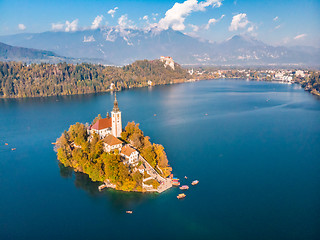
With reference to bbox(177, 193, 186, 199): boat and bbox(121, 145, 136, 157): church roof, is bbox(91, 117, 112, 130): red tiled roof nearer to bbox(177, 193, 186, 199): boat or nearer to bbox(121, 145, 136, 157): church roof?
bbox(121, 145, 136, 157): church roof

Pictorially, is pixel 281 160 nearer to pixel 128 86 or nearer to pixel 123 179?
pixel 123 179

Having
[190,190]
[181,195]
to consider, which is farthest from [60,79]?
[181,195]

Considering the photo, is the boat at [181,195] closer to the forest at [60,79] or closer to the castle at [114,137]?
the castle at [114,137]

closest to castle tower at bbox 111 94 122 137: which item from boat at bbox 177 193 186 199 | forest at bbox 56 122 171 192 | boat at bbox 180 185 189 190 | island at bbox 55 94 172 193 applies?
Result: island at bbox 55 94 172 193

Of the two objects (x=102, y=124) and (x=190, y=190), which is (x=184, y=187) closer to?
(x=190, y=190)

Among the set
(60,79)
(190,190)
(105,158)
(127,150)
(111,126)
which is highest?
(60,79)

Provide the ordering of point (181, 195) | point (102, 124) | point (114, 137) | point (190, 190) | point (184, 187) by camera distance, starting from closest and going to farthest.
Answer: point (181, 195) → point (190, 190) → point (184, 187) → point (114, 137) → point (102, 124)

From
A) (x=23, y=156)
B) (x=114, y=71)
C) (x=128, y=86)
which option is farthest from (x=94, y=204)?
(x=114, y=71)

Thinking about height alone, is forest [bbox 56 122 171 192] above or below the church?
below
